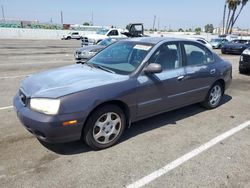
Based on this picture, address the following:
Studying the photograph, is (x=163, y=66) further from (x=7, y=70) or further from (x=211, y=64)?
(x=7, y=70)

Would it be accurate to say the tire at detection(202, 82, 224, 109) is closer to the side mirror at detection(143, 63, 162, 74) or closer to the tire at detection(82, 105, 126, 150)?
the side mirror at detection(143, 63, 162, 74)

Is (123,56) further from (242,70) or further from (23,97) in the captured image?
(242,70)

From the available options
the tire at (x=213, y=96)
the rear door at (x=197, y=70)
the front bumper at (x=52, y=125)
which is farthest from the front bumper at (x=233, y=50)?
the front bumper at (x=52, y=125)

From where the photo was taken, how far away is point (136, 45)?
15.2ft

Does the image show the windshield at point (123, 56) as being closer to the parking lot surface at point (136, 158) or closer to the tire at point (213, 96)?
the parking lot surface at point (136, 158)

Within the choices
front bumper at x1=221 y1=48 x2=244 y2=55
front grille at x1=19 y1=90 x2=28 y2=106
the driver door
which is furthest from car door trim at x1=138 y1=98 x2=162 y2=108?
front bumper at x1=221 y1=48 x2=244 y2=55

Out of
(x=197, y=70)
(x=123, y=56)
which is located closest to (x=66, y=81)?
(x=123, y=56)

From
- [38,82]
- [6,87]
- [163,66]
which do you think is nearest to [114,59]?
[163,66]

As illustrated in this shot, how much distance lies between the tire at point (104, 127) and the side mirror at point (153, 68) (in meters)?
0.77

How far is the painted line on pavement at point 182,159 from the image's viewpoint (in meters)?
3.07

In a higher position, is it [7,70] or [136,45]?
[136,45]

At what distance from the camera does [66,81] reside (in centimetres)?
368

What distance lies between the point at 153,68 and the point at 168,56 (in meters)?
0.71

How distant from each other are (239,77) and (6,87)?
8.25m
